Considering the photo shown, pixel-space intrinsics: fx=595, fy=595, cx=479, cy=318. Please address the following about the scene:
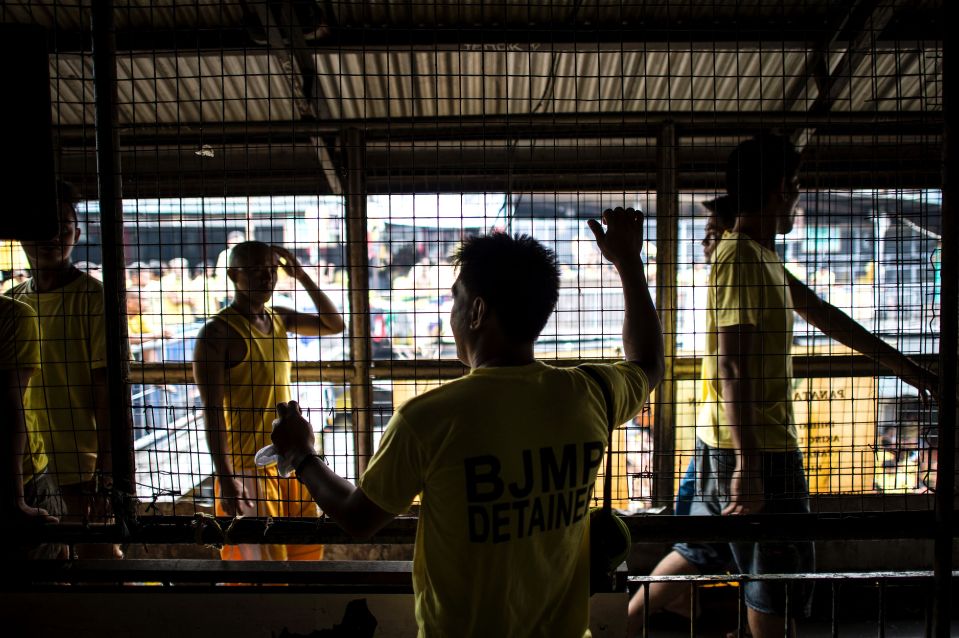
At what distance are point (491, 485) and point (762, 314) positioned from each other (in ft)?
4.49

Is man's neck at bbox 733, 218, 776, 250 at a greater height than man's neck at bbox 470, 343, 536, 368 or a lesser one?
greater

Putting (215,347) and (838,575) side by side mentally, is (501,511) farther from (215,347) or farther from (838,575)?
(215,347)

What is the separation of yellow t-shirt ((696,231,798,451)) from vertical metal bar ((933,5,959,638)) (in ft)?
1.45

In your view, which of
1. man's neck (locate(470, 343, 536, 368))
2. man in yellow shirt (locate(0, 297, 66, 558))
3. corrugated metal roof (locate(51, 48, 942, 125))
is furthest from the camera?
corrugated metal roof (locate(51, 48, 942, 125))

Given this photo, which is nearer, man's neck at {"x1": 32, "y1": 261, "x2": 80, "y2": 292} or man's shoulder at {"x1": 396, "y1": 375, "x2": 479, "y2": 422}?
man's shoulder at {"x1": 396, "y1": 375, "x2": 479, "y2": 422}

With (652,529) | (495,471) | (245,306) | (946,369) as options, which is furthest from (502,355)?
(245,306)

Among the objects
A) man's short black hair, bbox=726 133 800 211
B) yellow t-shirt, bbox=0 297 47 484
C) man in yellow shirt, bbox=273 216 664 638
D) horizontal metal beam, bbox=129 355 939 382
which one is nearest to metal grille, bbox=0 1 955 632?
horizontal metal beam, bbox=129 355 939 382

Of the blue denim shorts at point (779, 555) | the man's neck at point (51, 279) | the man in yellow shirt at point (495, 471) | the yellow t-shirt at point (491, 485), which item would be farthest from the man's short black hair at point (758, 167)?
the man's neck at point (51, 279)

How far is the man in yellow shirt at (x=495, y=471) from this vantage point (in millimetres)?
1207

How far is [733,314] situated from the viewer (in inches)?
82.2

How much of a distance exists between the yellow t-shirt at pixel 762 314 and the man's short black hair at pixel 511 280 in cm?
103

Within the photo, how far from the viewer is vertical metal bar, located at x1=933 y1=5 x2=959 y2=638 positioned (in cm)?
169

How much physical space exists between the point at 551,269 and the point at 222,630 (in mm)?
1536

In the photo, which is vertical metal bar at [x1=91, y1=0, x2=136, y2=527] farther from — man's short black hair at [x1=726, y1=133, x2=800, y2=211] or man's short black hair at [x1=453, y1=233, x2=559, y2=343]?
man's short black hair at [x1=726, y1=133, x2=800, y2=211]
